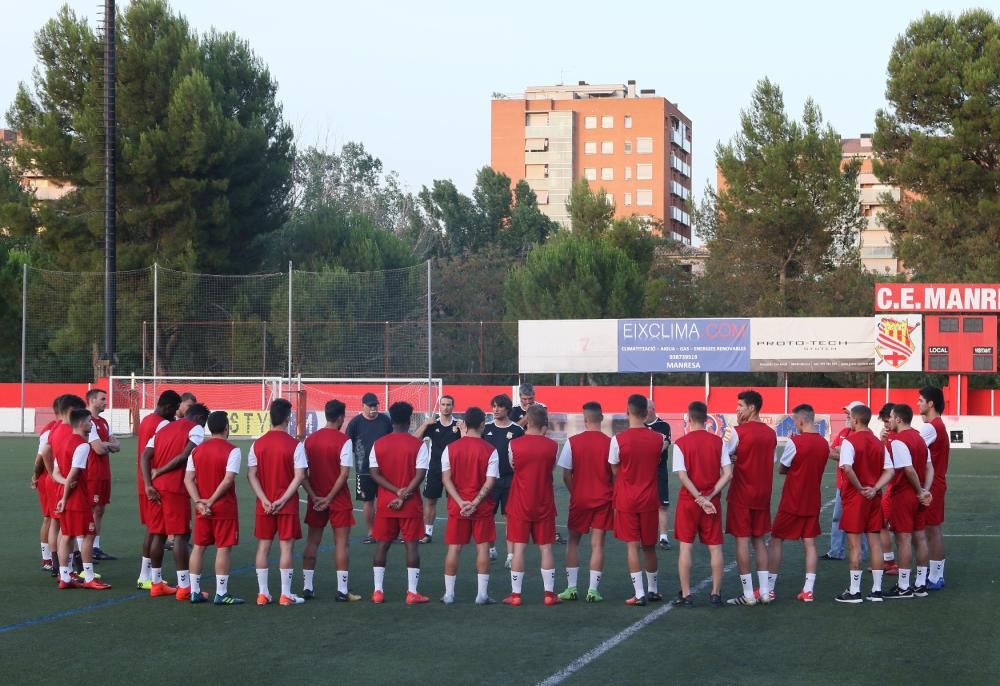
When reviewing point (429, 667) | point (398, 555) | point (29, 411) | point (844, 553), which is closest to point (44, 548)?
point (398, 555)

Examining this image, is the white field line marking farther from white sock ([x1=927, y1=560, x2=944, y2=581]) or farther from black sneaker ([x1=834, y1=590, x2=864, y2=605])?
white sock ([x1=927, y1=560, x2=944, y2=581])

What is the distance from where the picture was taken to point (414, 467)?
10.2 metres

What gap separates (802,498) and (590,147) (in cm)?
9054

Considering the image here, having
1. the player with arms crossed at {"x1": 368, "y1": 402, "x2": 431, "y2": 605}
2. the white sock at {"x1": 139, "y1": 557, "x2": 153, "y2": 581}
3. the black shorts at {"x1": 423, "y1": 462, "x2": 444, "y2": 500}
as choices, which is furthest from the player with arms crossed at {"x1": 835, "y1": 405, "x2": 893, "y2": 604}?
the white sock at {"x1": 139, "y1": 557, "x2": 153, "y2": 581}

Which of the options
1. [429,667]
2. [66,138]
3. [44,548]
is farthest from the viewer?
[66,138]

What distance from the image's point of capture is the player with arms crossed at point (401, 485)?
401 inches

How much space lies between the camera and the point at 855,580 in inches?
410

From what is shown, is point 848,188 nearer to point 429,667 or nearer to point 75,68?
point 75,68

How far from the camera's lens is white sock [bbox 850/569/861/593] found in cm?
1040

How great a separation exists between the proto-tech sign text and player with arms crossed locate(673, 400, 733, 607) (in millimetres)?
25471

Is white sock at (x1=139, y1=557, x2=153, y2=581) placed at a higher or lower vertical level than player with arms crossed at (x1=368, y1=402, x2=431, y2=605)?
lower

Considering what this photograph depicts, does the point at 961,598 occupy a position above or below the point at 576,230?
below

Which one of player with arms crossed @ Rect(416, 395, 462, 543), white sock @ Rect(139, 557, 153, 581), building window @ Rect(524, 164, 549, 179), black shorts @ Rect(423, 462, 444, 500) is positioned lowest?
white sock @ Rect(139, 557, 153, 581)

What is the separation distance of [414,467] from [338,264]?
3732 cm
